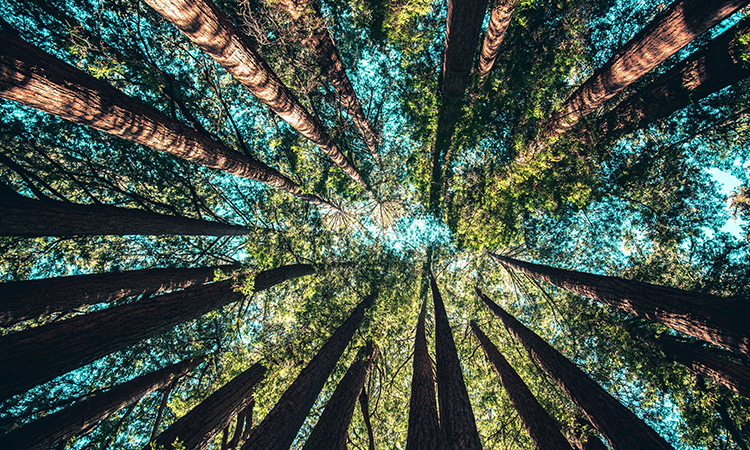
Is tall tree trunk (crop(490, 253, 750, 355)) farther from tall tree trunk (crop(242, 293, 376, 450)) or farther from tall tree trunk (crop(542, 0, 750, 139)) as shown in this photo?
tall tree trunk (crop(242, 293, 376, 450))

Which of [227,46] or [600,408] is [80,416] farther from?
[600,408]

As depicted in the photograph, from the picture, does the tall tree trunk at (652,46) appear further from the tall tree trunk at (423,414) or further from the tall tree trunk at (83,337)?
the tall tree trunk at (83,337)

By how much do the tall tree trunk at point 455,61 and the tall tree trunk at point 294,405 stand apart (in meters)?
7.59

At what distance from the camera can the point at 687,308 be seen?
4262 mm

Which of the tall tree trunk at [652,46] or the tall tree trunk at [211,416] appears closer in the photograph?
the tall tree trunk at [652,46]

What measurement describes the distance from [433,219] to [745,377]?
30.2 feet

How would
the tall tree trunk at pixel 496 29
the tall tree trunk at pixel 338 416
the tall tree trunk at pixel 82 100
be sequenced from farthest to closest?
the tall tree trunk at pixel 496 29
the tall tree trunk at pixel 338 416
the tall tree trunk at pixel 82 100

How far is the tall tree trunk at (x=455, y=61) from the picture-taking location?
15.2ft

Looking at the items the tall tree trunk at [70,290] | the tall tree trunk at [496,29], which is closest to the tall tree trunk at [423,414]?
the tall tree trunk at [70,290]

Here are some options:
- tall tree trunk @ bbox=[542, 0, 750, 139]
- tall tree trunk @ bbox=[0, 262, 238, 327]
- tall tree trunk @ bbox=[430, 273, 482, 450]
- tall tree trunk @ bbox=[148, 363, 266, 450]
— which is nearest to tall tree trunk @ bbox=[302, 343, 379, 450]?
tall tree trunk @ bbox=[430, 273, 482, 450]

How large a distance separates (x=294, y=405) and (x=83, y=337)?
3.77m

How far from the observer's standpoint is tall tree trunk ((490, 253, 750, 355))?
12.4 feet

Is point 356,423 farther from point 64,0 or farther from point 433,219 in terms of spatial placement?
point 64,0

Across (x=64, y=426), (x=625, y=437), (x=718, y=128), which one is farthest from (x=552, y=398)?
(x=64, y=426)
